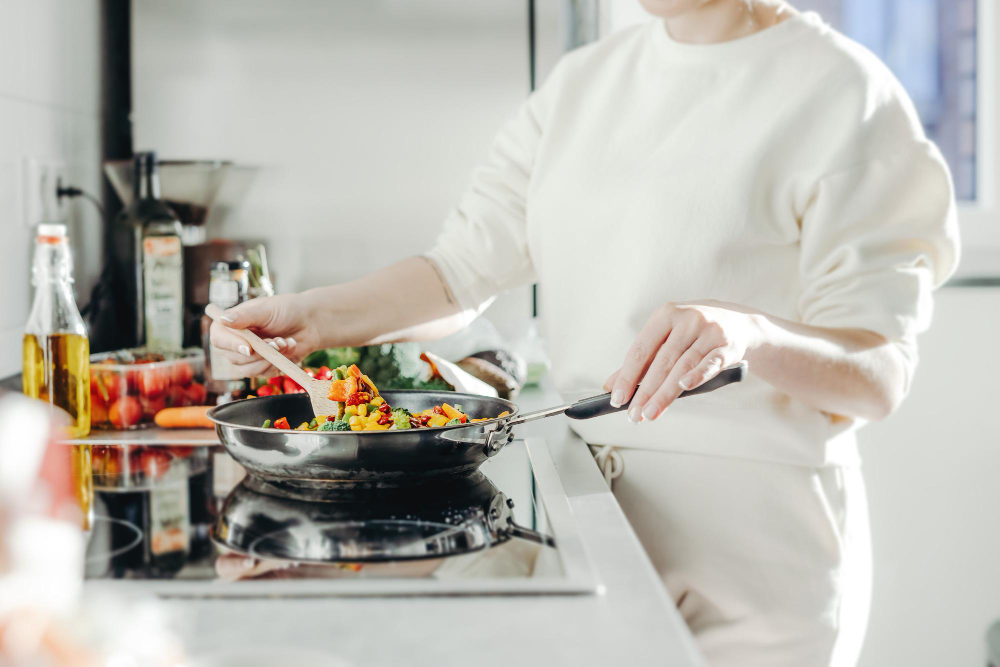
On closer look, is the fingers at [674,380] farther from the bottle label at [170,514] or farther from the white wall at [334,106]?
the white wall at [334,106]

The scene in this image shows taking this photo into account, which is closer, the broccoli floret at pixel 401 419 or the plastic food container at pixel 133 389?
the broccoli floret at pixel 401 419

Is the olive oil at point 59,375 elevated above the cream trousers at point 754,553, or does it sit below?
above

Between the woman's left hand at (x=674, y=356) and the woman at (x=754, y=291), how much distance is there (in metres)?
0.12

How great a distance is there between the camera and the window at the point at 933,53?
79.4 inches

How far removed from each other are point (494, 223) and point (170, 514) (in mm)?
658

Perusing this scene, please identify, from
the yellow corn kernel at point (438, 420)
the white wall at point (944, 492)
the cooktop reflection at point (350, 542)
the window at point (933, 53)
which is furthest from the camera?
the window at point (933, 53)

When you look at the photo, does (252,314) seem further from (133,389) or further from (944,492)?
(944,492)

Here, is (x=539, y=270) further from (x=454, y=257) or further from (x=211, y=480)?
(x=211, y=480)

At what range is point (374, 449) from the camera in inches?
29.6

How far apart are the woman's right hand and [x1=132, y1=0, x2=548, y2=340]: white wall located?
2.24ft

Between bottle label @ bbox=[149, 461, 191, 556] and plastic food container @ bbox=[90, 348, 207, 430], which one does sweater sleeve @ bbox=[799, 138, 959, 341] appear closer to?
bottle label @ bbox=[149, 461, 191, 556]

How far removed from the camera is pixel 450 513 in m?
0.76

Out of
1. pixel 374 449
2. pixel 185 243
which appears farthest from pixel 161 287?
pixel 374 449

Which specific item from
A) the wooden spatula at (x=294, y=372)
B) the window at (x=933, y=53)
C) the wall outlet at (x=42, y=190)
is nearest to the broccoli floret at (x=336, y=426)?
the wooden spatula at (x=294, y=372)
